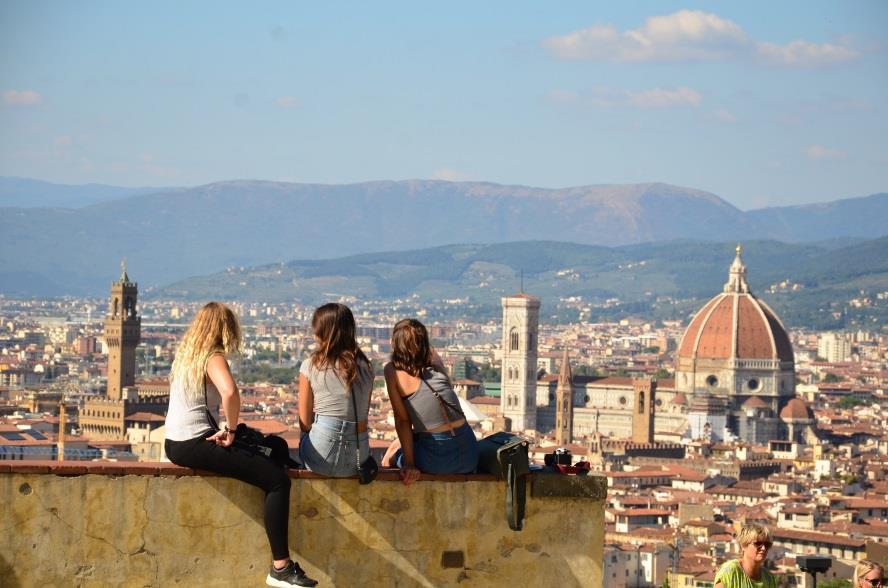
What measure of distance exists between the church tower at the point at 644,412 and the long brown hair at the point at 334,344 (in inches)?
3554

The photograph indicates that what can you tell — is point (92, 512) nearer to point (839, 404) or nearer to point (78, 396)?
point (78, 396)

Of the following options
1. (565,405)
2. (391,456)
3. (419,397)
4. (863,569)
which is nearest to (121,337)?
(565,405)

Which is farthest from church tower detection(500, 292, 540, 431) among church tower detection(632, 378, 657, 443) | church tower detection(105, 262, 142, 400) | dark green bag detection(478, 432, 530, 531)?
dark green bag detection(478, 432, 530, 531)

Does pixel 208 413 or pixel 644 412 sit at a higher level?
pixel 208 413

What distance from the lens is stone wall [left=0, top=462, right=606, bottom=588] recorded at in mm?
7641

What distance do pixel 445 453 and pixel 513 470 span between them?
28 cm

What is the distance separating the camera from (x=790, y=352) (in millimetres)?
110938

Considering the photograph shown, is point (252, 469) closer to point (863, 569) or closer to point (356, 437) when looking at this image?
point (356, 437)

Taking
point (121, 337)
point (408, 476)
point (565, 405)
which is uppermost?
point (121, 337)

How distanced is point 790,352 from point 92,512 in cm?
10472

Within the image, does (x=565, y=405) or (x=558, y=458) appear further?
(x=565, y=405)

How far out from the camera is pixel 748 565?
796 cm

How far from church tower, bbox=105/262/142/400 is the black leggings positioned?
7938cm

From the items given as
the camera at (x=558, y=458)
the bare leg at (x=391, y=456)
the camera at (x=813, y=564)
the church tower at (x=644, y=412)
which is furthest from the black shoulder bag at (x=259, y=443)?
the church tower at (x=644, y=412)
